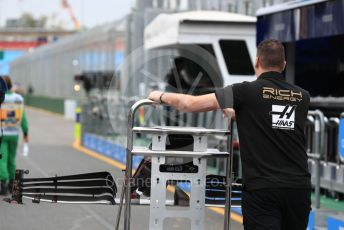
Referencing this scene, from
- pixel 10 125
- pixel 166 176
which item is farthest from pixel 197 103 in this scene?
pixel 10 125

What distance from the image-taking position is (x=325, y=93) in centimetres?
1367

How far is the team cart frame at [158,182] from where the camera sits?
541cm

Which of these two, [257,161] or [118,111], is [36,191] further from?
[118,111]

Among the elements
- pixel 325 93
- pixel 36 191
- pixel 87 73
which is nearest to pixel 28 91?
pixel 87 73

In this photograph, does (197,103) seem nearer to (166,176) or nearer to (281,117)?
(281,117)

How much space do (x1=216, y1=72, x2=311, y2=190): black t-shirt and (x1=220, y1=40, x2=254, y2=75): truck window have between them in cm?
1026

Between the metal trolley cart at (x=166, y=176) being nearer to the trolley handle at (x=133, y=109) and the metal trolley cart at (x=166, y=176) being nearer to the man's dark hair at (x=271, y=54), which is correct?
the trolley handle at (x=133, y=109)

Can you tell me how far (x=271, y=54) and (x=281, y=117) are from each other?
1.39 ft

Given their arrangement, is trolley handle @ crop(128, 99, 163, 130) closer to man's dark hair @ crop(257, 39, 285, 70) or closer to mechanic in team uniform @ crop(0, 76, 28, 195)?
man's dark hair @ crop(257, 39, 285, 70)

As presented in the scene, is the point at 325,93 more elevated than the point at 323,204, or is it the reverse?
the point at 325,93

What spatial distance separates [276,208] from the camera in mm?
4844

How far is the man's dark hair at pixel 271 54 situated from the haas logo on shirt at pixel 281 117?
29cm

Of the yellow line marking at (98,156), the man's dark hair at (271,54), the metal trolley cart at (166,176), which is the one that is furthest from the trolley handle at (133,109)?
the yellow line marking at (98,156)

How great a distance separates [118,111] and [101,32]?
6849mm
